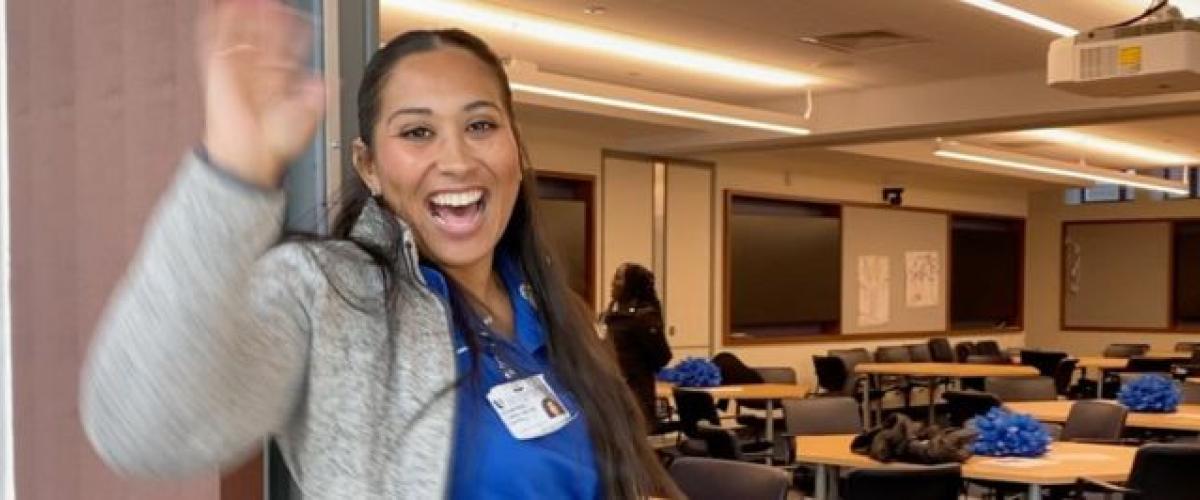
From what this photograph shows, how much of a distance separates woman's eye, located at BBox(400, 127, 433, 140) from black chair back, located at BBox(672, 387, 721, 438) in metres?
6.43

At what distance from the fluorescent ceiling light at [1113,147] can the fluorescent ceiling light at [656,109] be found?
125 inches

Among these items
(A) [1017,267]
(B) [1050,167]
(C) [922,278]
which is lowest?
(C) [922,278]

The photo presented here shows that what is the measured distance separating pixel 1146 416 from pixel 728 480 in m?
3.77

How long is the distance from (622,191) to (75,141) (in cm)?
898

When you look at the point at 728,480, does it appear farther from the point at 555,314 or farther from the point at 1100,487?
the point at 555,314

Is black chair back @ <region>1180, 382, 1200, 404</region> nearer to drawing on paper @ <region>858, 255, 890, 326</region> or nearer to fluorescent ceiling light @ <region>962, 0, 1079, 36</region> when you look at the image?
fluorescent ceiling light @ <region>962, 0, 1079, 36</region>

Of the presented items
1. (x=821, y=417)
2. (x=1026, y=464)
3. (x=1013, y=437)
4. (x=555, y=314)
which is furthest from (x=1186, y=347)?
(x=555, y=314)

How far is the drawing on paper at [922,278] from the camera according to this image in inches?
574

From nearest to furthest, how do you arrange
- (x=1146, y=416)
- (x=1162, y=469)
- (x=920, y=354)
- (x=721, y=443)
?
(x=1162, y=469) → (x=721, y=443) → (x=1146, y=416) → (x=920, y=354)

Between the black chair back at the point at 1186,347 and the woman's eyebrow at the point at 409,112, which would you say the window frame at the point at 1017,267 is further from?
the woman's eyebrow at the point at 409,112

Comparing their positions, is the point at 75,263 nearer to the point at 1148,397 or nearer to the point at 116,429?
the point at 116,429

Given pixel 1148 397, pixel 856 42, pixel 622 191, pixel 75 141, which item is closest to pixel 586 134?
pixel 622 191

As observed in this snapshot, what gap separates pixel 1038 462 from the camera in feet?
16.3

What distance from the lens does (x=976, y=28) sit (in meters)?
6.70
